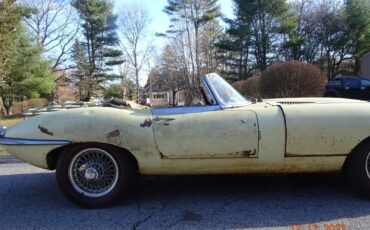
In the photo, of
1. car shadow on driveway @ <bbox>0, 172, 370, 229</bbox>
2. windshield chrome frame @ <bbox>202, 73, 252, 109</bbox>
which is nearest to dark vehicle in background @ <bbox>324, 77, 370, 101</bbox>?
car shadow on driveway @ <bbox>0, 172, 370, 229</bbox>

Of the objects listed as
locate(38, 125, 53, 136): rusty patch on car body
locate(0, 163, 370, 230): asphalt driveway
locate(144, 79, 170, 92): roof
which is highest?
locate(144, 79, 170, 92): roof

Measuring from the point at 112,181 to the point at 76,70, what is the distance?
50045 mm

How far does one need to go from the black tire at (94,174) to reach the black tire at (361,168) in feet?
6.69

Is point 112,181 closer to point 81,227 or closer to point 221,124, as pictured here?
point 81,227

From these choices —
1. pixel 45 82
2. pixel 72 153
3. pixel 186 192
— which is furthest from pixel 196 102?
pixel 45 82

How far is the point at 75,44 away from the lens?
51.3 metres

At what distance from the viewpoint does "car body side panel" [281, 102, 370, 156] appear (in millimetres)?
3873

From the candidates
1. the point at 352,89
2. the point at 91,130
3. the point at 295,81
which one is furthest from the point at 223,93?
the point at 352,89

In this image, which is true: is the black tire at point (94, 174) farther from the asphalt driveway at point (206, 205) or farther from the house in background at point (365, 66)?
the house in background at point (365, 66)

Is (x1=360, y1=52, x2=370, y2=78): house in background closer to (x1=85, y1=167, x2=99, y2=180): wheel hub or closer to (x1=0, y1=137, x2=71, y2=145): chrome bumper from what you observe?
(x1=85, y1=167, x2=99, y2=180): wheel hub

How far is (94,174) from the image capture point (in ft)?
13.1

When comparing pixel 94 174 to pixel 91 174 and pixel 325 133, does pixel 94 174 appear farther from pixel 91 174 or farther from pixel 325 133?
pixel 325 133

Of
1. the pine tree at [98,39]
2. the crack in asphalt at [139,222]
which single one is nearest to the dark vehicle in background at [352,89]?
the crack in asphalt at [139,222]

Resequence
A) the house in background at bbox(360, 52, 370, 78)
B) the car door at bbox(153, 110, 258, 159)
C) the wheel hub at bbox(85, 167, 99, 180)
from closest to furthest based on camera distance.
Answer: the car door at bbox(153, 110, 258, 159), the wheel hub at bbox(85, 167, 99, 180), the house in background at bbox(360, 52, 370, 78)
